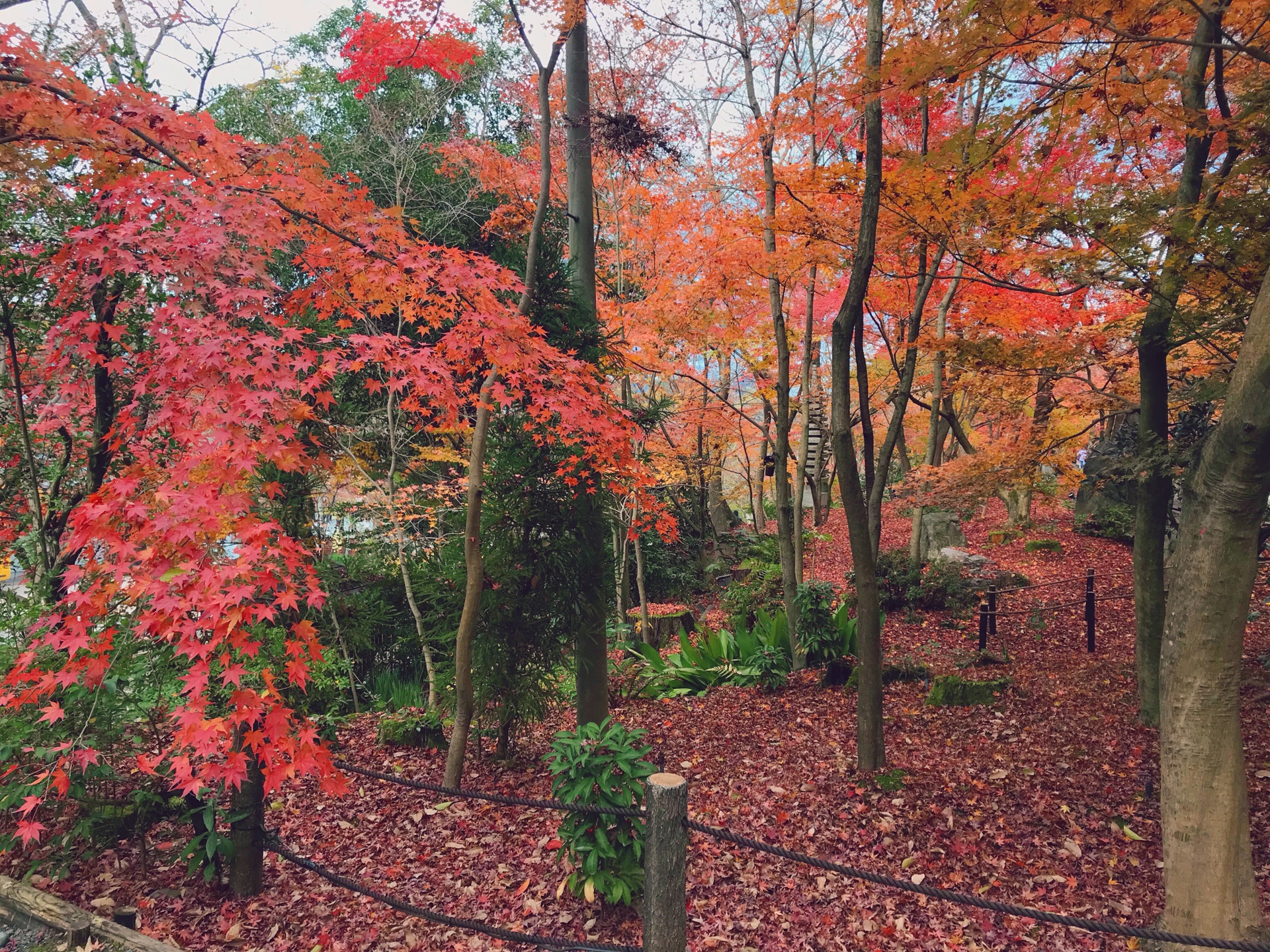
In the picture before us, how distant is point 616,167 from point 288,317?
766cm

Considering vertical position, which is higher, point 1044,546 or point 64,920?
point 1044,546

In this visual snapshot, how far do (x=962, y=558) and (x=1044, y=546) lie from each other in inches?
110

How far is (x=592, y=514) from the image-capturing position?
5805 millimetres

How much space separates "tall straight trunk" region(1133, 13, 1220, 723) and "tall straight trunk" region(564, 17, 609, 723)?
4296 mm

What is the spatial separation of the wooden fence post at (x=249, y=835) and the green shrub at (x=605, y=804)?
1.53 m

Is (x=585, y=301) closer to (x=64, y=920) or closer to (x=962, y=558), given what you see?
(x=64, y=920)

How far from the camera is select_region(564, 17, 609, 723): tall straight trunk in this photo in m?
5.70

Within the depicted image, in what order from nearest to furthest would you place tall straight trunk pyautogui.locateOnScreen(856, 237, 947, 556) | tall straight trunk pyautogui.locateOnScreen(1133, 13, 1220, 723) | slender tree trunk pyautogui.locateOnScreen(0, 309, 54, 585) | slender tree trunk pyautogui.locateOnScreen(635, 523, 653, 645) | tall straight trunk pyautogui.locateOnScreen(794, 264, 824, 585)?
slender tree trunk pyautogui.locateOnScreen(0, 309, 54, 585)
tall straight trunk pyautogui.locateOnScreen(1133, 13, 1220, 723)
tall straight trunk pyautogui.locateOnScreen(856, 237, 947, 556)
tall straight trunk pyautogui.locateOnScreen(794, 264, 824, 585)
slender tree trunk pyautogui.locateOnScreen(635, 523, 653, 645)

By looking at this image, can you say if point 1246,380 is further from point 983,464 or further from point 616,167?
point 616,167

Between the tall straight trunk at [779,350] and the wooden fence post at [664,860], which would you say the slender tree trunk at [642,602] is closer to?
the tall straight trunk at [779,350]

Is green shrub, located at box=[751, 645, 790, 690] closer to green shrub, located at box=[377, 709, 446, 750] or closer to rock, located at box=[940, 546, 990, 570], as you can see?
green shrub, located at box=[377, 709, 446, 750]

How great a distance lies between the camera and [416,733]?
6.21 m

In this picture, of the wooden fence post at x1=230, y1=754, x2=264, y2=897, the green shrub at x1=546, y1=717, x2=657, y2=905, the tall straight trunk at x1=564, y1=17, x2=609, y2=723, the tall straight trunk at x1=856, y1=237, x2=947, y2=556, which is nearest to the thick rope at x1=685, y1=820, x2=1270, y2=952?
the green shrub at x1=546, y1=717, x2=657, y2=905

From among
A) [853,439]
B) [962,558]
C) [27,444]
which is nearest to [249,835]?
[27,444]
